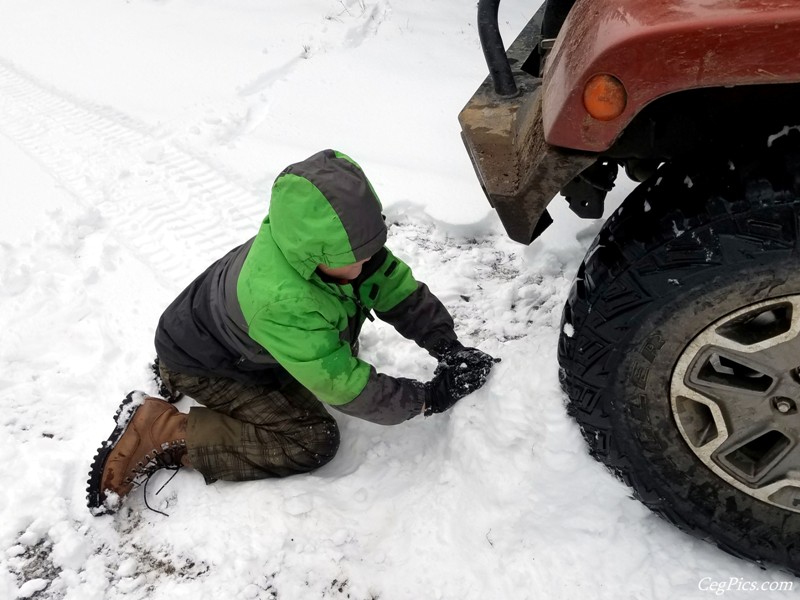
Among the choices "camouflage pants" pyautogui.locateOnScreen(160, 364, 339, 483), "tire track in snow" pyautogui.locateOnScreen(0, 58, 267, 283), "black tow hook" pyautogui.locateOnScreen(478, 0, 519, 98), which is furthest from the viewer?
"tire track in snow" pyautogui.locateOnScreen(0, 58, 267, 283)

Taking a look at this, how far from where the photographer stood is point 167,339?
241cm

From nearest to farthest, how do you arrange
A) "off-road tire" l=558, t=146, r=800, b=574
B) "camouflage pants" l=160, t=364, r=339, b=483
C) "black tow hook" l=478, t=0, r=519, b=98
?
"off-road tire" l=558, t=146, r=800, b=574 < "black tow hook" l=478, t=0, r=519, b=98 < "camouflage pants" l=160, t=364, r=339, b=483

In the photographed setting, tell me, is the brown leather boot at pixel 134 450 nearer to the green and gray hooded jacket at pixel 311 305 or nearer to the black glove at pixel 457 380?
the green and gray hooded jacket at pixel 311 305

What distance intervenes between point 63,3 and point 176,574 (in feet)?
27.4

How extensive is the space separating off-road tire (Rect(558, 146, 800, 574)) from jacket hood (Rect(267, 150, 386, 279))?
24.2 inches

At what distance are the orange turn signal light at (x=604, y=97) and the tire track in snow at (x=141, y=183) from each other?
253 centimetres

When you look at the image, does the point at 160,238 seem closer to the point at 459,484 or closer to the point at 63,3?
the point at 459,484

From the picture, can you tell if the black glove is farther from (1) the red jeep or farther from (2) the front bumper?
(2) the front bumper

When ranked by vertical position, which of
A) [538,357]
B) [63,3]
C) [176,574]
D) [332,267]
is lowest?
[63,3]

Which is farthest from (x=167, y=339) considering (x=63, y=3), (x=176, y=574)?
(x=63, y=3)

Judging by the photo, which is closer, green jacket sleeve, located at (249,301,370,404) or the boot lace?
green jacket sleeve, located at (249,301,370,404)

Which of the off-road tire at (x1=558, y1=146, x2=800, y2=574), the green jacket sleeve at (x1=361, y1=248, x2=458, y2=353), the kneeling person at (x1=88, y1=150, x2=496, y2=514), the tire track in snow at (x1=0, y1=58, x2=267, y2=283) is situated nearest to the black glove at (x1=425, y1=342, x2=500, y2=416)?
the kneeling person at (x1=88, y1=150, x2=496, y2=514)

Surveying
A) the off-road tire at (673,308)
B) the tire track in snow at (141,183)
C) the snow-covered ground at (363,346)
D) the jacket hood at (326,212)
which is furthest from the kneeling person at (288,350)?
the tire track in snow at (141,183)

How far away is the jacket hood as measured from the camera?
5.78ft
